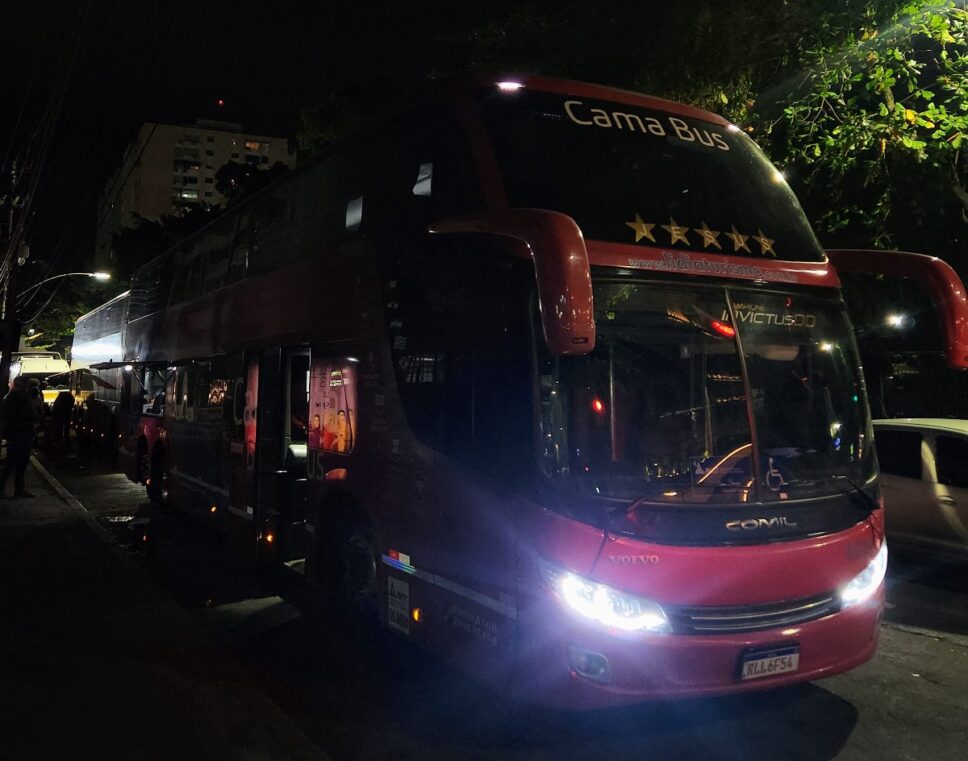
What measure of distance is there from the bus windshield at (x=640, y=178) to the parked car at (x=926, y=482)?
409 centimetres

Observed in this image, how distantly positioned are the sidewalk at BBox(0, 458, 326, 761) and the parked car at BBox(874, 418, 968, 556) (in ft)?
21.8

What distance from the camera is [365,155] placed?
6.14 m

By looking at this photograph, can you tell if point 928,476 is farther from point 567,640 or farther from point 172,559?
point 172,559

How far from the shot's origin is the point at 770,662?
3.96 meters

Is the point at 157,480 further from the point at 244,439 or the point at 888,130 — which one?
the point at 888,130

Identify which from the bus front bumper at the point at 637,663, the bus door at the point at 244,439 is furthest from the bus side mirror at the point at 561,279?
the bus door at the point at 244,439

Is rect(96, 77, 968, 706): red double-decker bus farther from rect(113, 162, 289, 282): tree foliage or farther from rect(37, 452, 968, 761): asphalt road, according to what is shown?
rect(113, 162, 289, 282): tree foliage

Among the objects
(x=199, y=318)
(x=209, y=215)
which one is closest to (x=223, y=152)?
(x=209, y=215)

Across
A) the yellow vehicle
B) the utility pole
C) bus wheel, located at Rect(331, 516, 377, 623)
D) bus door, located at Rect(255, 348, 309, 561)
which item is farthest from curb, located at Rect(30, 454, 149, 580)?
the yellow vehicle

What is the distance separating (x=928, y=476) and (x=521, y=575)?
5.92 meters

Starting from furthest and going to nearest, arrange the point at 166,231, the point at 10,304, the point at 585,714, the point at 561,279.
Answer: the point at 166,231 → the point at 10,304 → the point at 585,714 → the point at 561,279

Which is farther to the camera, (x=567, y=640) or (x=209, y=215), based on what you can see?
(x=209, y=215)

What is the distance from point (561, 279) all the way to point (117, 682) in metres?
3.70

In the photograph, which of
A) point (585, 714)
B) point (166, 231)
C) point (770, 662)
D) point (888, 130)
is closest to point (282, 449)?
point (585, 714)
